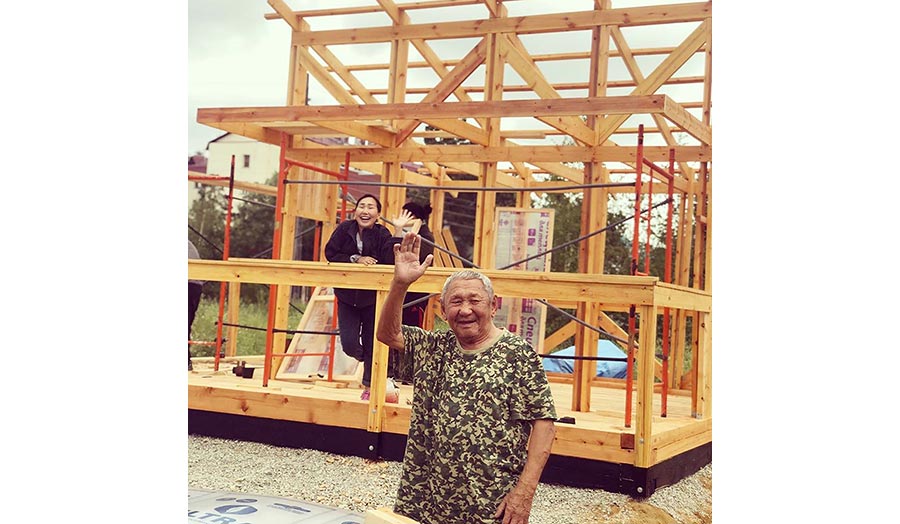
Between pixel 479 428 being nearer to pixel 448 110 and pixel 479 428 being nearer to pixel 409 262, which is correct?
pixel 409 262

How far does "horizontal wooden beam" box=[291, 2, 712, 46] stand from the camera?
7.37 metres

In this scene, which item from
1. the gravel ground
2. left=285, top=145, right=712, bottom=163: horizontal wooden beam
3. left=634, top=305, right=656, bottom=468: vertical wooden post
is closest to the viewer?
the gravel ground

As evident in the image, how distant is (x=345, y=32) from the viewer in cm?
848

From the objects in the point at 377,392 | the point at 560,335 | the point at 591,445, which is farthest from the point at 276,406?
the point at 560,335

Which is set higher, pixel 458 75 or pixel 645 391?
pixel 458 75

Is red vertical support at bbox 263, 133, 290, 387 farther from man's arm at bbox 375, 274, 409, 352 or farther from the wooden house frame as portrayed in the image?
man's arm at bbox 375, 274, 409, 352

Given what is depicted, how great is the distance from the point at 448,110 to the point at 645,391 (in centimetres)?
198

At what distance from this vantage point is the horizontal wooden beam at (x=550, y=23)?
7.37 meters

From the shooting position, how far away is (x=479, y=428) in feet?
10.4

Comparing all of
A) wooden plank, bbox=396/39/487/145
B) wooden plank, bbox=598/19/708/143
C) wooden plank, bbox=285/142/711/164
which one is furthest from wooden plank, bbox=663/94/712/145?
wooden plank, bbox=396/39/487/145

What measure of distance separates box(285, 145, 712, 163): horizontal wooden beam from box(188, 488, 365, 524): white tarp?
357cm

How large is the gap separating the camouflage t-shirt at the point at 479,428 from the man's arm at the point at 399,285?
184 mm

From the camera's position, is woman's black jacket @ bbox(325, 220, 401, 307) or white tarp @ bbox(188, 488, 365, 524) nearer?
white tarp @ bbox(188, 488, 365, 524)
